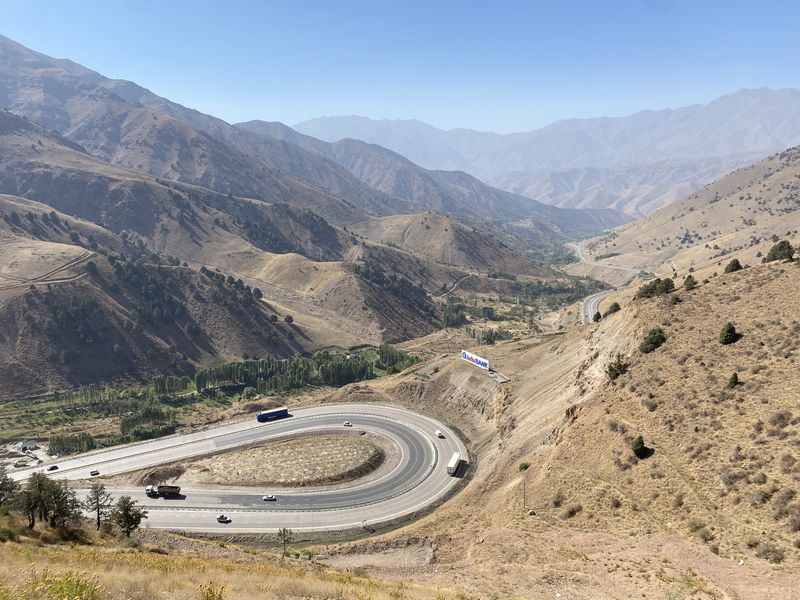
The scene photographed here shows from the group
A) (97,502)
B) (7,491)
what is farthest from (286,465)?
(7,491)

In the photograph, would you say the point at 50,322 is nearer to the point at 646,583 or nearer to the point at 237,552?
the point at 237,552

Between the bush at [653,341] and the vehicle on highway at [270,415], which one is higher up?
the bush at [653,341]

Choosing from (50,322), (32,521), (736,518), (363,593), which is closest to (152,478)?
(32,521)

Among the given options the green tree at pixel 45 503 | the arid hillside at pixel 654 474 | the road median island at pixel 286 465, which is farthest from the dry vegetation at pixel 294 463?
the green tree at pixel 45 503

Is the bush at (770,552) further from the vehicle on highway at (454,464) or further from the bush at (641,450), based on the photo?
the vehicle on highway at (454,464)

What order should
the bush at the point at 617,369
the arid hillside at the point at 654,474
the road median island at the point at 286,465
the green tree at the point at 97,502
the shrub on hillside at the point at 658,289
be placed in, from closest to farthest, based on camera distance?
the arid hillside at the point at 654,474, the green tree at the point at 97,502, the bush at the point at 617,369, the shrub on hillside at the point at 658,289, the road median island at the point at 286,465

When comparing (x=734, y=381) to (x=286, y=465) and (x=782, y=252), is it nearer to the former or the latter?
(x=782, y=252)
